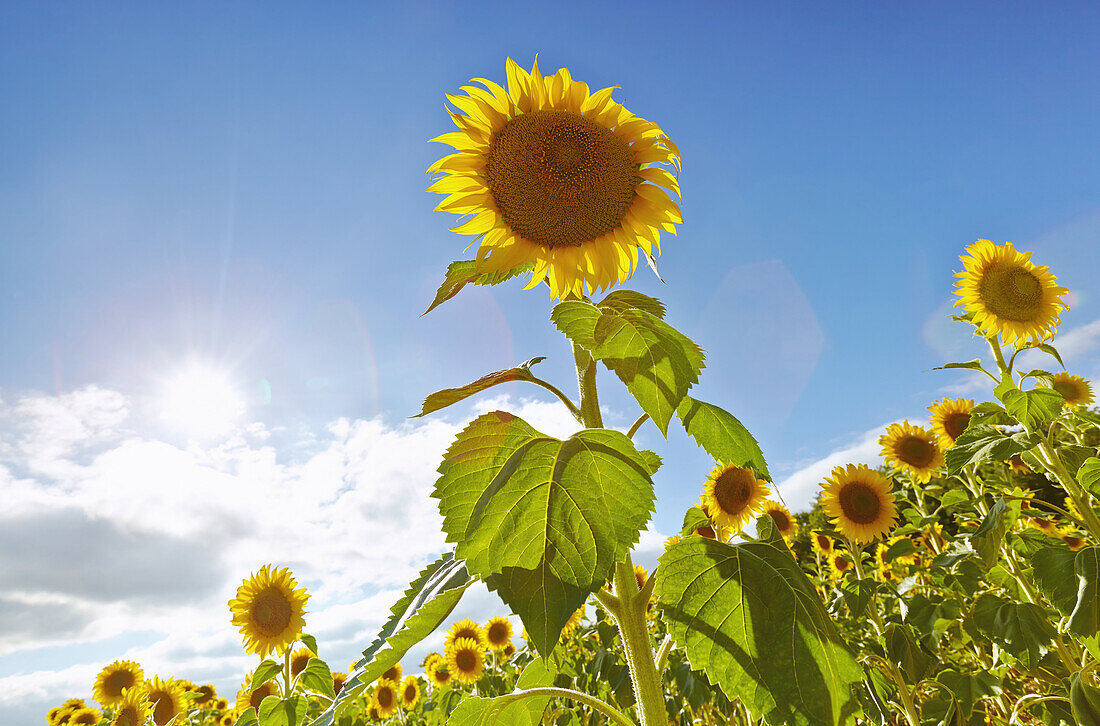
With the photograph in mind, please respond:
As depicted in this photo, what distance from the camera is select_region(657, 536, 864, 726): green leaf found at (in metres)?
1.12

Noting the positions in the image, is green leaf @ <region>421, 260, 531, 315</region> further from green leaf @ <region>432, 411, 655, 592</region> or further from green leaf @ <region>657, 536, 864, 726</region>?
green leaf @ <region>657, 536, 864, 726</region>

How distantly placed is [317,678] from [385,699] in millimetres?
5253

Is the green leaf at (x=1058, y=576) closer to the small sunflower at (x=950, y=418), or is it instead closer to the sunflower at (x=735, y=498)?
the sunflower at (x=735, y=498)

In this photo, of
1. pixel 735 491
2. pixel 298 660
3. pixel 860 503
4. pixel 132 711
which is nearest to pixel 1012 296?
pixel 860 503

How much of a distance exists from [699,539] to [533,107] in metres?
1.42

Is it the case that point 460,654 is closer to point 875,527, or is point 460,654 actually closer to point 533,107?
point 875,527

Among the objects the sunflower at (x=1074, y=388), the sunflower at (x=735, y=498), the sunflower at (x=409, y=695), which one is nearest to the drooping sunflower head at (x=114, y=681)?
the sunflower at (x=409, y=695)

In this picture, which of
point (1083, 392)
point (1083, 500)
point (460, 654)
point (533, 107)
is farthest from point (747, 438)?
point (460, 654)

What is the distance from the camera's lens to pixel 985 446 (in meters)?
3.25

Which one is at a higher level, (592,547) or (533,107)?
(533,107)

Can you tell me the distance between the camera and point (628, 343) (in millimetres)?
1241

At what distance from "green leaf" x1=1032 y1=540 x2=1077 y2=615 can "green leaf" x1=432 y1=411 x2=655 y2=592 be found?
8.78 feet

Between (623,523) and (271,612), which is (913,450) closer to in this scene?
(623,523)

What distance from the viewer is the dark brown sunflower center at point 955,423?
17.7 ft
